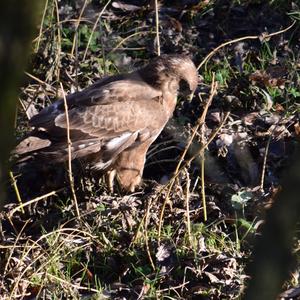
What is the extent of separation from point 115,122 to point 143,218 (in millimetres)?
942

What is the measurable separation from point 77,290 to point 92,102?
5.07 feet

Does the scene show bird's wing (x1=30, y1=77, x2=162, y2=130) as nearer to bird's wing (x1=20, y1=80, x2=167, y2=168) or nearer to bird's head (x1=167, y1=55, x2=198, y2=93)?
bird's wing (x1=20, y1=80, x2=167, y2=168)

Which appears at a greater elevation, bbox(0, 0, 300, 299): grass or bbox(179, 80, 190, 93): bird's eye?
bbox(179, 80, 190, 93): bird's eye

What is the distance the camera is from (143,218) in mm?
5039

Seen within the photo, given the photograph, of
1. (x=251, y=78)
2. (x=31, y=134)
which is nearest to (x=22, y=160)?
(x=31, y=134)

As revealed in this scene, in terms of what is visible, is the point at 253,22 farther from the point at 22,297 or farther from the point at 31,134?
the point at 22,297

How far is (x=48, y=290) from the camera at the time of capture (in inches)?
183

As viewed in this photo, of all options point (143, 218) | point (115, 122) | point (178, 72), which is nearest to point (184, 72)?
point (178, 72)

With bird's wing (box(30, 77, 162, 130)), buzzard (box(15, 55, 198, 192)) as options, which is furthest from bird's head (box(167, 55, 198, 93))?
bird's wing (box(30, 77, 162, 130))

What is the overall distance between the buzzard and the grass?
0.78ft

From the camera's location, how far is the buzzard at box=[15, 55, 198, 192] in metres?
5.50

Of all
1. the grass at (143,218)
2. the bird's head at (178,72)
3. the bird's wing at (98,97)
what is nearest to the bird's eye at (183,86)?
the bird's head at (178,72)

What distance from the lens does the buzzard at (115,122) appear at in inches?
217

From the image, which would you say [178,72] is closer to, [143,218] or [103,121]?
[103,121]
